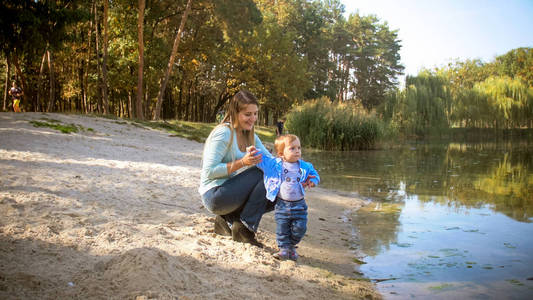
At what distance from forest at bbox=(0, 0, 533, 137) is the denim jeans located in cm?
1266

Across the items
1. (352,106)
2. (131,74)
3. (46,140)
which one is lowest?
(46,140)

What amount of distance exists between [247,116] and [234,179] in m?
0.60

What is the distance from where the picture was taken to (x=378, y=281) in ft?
11.4

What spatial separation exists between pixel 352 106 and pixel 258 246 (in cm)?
1708

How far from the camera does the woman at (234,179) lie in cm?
371

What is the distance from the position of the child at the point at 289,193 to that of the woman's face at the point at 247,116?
36cm

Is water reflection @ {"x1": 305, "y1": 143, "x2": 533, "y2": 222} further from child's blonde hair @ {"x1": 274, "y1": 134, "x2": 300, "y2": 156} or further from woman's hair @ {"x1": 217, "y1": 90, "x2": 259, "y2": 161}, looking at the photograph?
woman's hair @ {"x1": 217, "y1": 90, "x2": 259, "y2": 161}

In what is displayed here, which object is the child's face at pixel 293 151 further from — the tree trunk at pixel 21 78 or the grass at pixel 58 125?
the tree trunk at pixel 21 78

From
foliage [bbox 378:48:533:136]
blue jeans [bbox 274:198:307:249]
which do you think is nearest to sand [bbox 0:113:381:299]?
blue jeans [bbox 274:198:307:249]

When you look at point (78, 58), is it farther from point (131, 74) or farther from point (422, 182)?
point (422, 182)

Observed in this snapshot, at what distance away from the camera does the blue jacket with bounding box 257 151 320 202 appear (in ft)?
11.7

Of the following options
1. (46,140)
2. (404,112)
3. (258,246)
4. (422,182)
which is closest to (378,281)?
(258,246)

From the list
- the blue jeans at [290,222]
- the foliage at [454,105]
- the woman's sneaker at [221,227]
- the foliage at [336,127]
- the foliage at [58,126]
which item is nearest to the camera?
the blue jeans at [290,222]

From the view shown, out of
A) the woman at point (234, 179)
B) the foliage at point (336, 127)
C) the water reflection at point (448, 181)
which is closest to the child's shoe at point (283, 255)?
the woman at point (234, 179)
